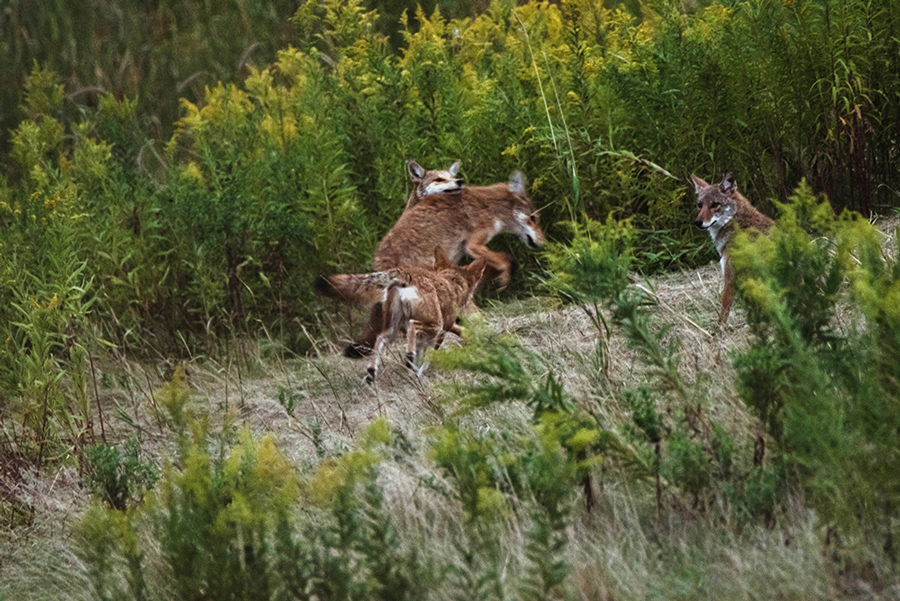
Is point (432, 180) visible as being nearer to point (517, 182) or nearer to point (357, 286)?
point (517, 182)

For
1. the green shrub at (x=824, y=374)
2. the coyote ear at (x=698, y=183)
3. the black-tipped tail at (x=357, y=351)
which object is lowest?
the black-tipped tail at (x=357, y=351)

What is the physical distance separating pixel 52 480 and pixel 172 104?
8.03 m

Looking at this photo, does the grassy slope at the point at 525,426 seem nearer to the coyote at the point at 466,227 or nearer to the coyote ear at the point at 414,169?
the coyote at the point at 466,227

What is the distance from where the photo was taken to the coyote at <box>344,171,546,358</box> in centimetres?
723

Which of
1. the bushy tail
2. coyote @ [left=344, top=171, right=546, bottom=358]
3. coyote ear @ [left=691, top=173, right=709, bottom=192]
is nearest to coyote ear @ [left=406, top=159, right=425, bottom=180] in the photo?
coyote @ [left=344, top=171, right=546, bottom=358]

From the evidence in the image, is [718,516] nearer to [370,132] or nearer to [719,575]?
[719,575]

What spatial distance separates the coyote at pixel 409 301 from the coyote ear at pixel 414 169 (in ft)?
3.18

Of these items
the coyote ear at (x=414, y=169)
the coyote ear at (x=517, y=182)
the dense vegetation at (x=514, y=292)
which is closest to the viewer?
the dense vegetation at (x=514, y=292)

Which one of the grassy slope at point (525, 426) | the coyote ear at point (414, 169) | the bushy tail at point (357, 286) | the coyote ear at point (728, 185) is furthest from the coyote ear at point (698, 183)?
the coyote ear at point (414, 169)

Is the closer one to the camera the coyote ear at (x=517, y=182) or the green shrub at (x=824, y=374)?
the green shrub at (x=824, y=374)

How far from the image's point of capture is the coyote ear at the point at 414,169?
737 cm

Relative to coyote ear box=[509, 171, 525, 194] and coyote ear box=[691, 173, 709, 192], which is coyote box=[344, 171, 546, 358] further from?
coyote ear box=[691, 173, 709, 192]

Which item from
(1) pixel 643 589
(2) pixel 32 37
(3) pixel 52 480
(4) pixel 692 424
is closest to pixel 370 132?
(3) pixel 52 480

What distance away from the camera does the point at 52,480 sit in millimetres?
5258
